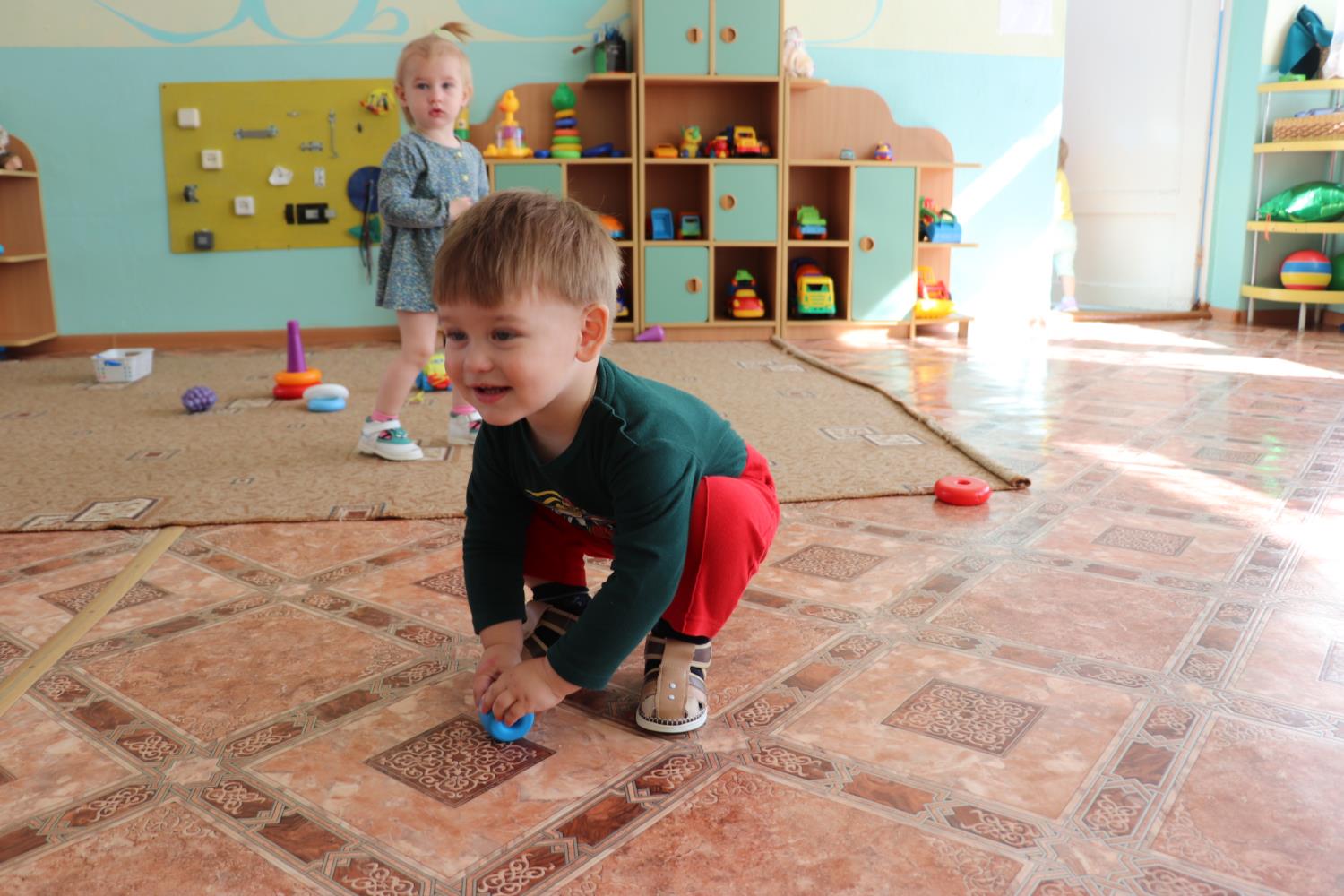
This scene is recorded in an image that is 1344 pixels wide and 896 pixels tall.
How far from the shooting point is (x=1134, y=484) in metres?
2.12

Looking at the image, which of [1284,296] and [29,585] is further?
[1284,296]

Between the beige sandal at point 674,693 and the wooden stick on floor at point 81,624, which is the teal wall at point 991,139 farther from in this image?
the beige sandal at point 674,693

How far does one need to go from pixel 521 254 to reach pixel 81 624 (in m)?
0.88

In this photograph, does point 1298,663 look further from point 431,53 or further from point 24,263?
point 24,263

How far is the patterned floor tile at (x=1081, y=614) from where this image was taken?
135 cm

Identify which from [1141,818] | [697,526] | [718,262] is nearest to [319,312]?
[718,262]

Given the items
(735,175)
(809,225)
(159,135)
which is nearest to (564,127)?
(735,175)

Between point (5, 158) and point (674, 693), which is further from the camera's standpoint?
point (5, 158)

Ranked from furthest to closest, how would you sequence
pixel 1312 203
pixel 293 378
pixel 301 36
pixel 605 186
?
1. pixel 1312 203
2. pixel 605 186
3. pixel 301 36
4. pixel 293 378

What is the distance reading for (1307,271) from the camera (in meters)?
4.68

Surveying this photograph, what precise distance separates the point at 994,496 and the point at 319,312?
3206mm

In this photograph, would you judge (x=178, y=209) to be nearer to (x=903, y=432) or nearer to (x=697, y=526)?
(x=903, y=432)

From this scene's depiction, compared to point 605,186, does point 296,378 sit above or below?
below

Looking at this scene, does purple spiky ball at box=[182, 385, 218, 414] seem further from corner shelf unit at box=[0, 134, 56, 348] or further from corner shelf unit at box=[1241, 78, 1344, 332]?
corner shelf unit at box=[1241, 78, 1344, 332]
